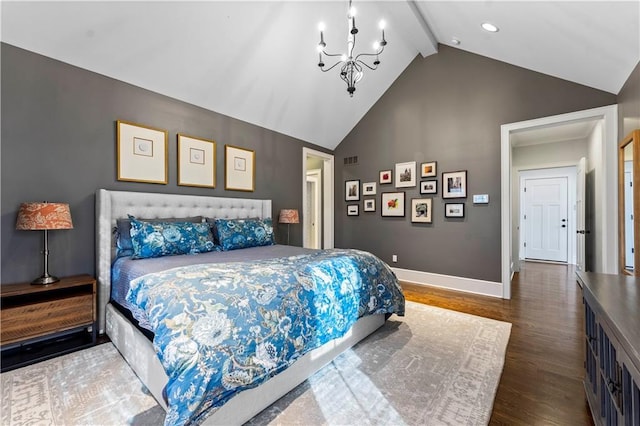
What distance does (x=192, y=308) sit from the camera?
1.35 metres

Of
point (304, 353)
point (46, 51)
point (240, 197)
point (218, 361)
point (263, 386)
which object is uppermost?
point (46, 51)

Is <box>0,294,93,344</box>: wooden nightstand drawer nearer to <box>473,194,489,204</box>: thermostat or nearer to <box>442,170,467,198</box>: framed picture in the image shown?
<box>442,170,467,198</box>: framed picture

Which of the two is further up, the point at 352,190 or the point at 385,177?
the point at 385,177

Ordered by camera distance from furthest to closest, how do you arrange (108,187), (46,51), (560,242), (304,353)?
1. (560,242)
2. (108,187)
3. (46,51)
4. (304,353)

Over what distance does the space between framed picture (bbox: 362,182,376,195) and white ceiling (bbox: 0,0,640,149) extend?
1.73m

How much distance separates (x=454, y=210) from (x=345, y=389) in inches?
129

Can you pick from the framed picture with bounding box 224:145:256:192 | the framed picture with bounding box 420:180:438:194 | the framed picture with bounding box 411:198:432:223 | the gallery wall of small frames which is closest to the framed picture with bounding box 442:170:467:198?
the gallery wall of small frames

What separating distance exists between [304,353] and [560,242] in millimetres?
7328

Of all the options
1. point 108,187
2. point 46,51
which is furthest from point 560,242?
point 46,51

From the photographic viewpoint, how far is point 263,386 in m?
1.56

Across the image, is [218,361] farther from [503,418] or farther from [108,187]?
[108,187]

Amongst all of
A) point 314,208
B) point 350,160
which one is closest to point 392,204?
point 350,160

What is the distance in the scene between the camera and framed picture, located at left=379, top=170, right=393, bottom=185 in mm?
4855

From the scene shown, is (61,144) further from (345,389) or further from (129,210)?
(345,389)
